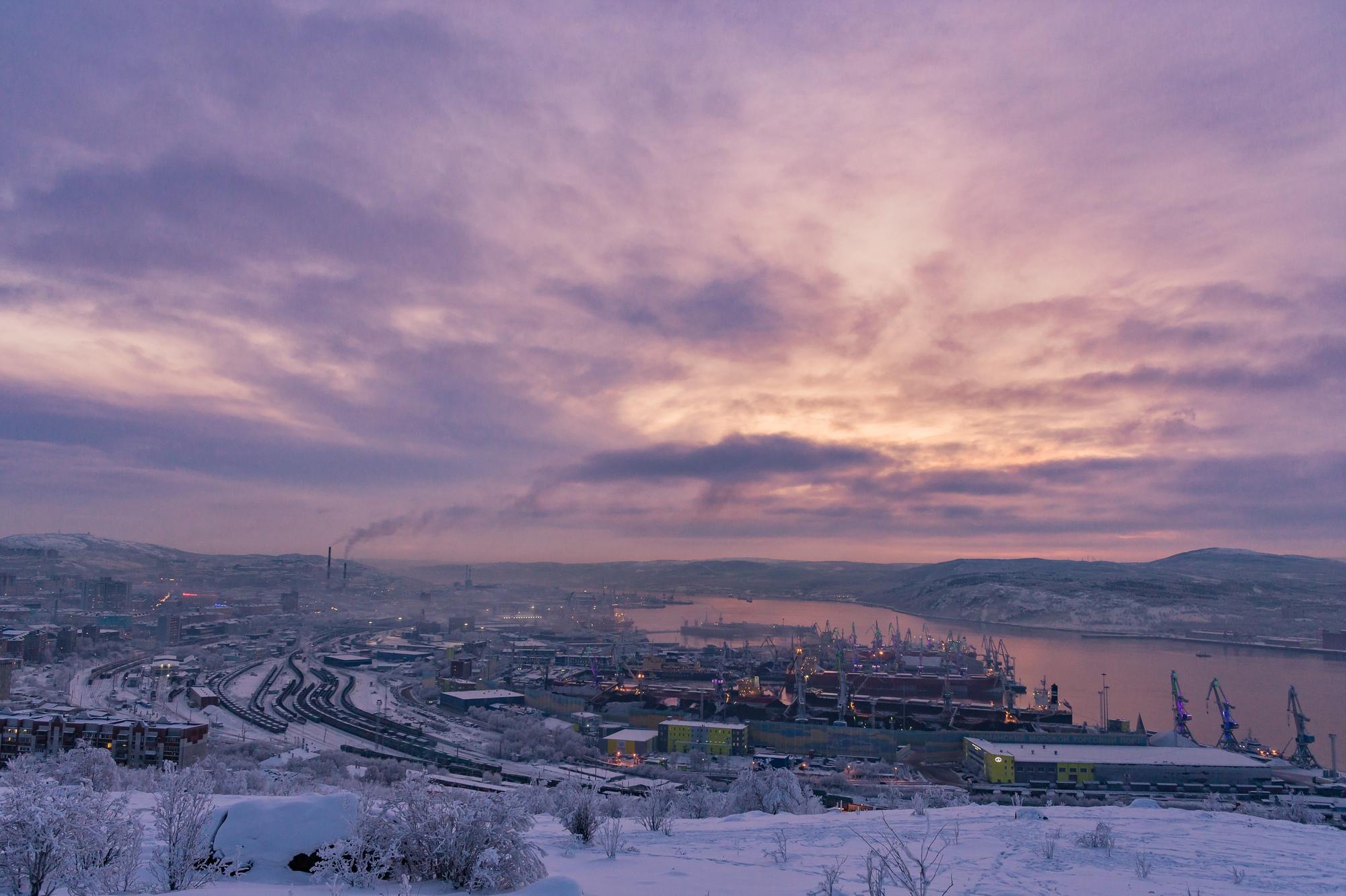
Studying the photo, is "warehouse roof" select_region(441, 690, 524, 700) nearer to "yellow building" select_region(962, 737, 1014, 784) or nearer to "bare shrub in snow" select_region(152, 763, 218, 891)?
"yellow building" select_region(962, 737, 1014, 784)

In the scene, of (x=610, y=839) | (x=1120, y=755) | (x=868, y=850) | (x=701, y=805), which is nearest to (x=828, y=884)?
(x=868, y=850)

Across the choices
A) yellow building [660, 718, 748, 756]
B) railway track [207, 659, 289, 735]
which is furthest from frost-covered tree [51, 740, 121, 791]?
yellow building [660, 718, 748, 756]

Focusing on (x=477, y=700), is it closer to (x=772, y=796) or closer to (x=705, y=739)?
(x=705, y=739)

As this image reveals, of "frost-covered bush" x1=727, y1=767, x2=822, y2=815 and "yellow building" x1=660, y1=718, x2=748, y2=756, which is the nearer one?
"frost-covered bush" x1=727, y1=767, x2=822, y2=815

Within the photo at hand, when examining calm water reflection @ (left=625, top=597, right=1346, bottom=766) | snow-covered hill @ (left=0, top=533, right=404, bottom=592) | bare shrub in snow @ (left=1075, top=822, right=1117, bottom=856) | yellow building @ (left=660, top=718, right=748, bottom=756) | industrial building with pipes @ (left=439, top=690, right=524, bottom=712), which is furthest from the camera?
snow-covered hill @ (left=0, top=533, right=404, bottom=592)

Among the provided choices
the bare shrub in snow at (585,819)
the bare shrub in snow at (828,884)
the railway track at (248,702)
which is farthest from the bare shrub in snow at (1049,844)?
the railway track at (248,702)
